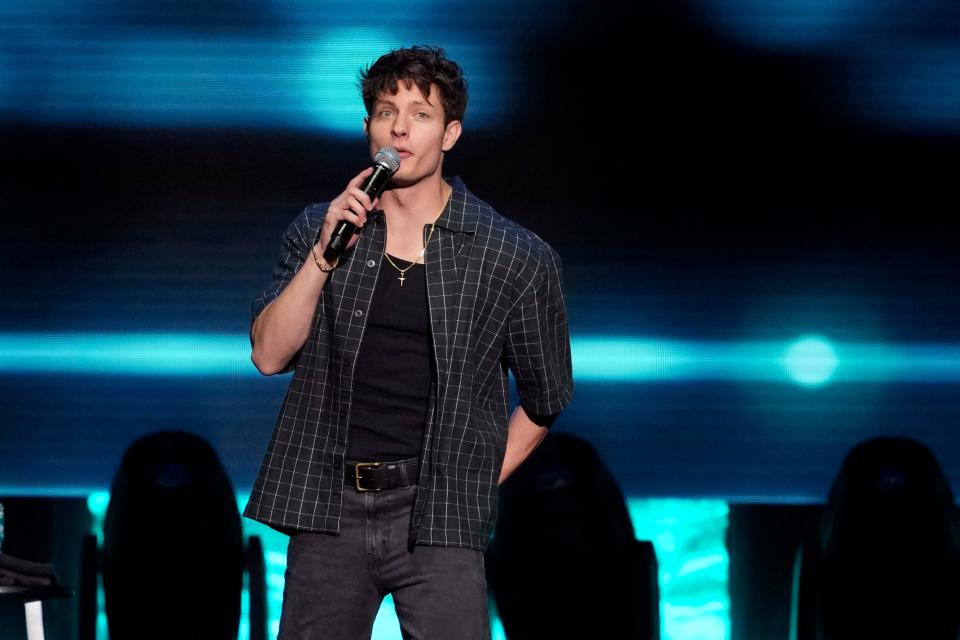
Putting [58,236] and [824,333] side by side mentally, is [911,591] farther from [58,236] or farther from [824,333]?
[58,236]

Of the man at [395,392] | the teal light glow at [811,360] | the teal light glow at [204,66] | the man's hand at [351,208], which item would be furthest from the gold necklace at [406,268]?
the teal light glow at [811,360]

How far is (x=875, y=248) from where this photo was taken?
12.2 feet

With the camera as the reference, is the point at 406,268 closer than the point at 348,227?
No

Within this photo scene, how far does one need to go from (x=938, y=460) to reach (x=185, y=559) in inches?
83.4

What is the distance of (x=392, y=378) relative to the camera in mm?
2105

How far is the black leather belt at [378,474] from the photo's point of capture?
207 cm

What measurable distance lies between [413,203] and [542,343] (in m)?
0.33

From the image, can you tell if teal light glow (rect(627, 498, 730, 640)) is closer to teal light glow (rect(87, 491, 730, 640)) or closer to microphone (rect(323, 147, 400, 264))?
teal light glow (rect(87, 491, 730, 640))

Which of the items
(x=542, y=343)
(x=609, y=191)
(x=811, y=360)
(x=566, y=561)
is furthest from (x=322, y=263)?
(x=811, y=360)

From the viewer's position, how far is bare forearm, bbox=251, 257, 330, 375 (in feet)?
6.59

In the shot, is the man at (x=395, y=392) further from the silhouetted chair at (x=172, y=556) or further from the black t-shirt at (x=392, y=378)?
the silhouetted chair at (x=172, y=556)

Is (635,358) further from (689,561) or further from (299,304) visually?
(299,304)

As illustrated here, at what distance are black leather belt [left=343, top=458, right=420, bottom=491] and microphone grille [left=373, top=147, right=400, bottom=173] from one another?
468 millimetres

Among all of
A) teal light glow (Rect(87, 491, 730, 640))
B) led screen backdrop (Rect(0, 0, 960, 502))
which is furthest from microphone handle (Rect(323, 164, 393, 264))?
teal light glow (Rect(87, 491, 730, 640))
